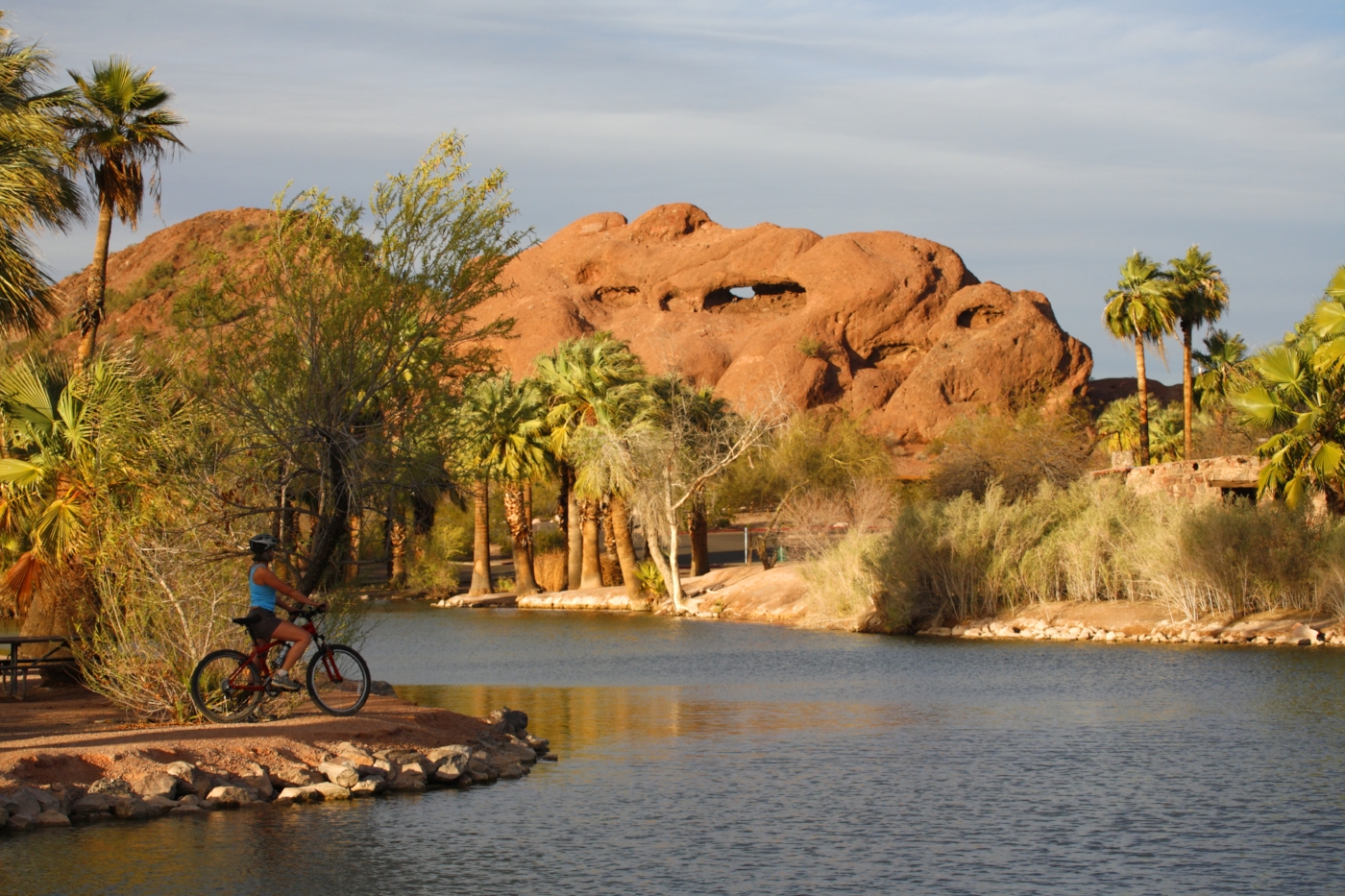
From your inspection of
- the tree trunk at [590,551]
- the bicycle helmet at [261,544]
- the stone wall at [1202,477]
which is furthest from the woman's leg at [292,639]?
the tree trunk at [590,551]

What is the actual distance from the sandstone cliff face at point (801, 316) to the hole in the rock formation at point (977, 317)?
0.08 metres

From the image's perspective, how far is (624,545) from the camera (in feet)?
153

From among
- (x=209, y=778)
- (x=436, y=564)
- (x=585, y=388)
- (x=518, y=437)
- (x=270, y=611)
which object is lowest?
(x=209, y=778)

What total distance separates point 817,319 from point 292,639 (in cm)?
7144

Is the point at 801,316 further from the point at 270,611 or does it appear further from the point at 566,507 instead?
the point at 270,611

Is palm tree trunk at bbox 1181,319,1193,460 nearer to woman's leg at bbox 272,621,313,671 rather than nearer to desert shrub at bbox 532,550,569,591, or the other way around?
desert shrub at bbox 532,550,569,591

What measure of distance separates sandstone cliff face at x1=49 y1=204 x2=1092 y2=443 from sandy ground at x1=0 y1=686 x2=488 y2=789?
59514 mm

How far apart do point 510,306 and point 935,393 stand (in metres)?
31.1

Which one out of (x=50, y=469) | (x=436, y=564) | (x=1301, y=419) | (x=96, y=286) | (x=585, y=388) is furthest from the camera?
(x=436, y=564)

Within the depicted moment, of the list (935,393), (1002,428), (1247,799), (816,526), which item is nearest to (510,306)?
(935,393)

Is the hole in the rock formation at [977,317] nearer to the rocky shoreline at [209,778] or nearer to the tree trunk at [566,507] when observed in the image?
the tree trunk at [566,507]

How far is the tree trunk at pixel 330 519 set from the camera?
49.4 ft

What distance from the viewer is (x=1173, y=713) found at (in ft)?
57.6

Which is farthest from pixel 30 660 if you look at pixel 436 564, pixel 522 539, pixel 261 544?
pixel 436 564
